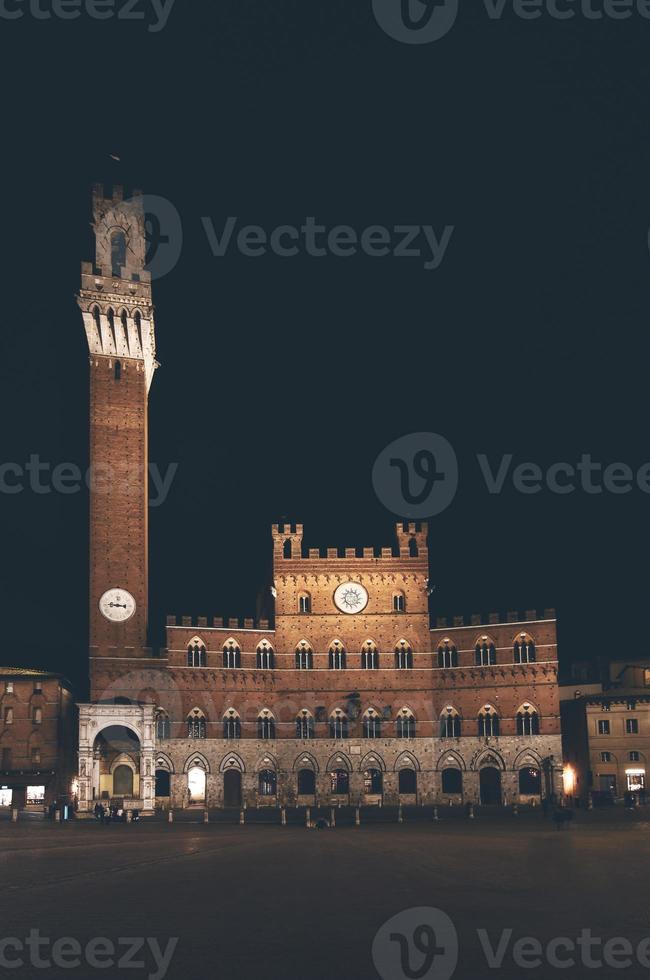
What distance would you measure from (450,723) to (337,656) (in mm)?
8002

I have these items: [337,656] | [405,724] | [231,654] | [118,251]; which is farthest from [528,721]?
[118,251]

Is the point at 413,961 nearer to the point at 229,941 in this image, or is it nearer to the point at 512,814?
the point at 229,941

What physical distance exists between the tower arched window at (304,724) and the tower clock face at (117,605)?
12.2 m

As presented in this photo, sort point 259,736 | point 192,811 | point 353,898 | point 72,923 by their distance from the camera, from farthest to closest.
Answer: point 259,736 → point 192,811 → point 353,898 → point 72,923

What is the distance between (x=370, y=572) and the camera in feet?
220

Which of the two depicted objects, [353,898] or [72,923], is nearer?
[72,923]

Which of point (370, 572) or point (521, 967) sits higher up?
point (370, 572)

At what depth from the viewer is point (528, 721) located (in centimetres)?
6412

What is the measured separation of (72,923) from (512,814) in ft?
131

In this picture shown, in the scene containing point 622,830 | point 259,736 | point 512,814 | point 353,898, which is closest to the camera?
point 353,898

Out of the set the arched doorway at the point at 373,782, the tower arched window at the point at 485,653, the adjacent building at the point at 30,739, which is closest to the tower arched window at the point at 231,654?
the adjacent building at the point at 30,739

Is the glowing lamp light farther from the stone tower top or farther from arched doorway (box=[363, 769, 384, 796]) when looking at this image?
the stone tower top

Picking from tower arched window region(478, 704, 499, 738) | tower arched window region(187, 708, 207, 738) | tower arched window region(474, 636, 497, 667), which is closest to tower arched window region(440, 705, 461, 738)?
tower arched window region(478, 704, 499, 738)

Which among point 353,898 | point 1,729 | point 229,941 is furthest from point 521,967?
point 1,729
